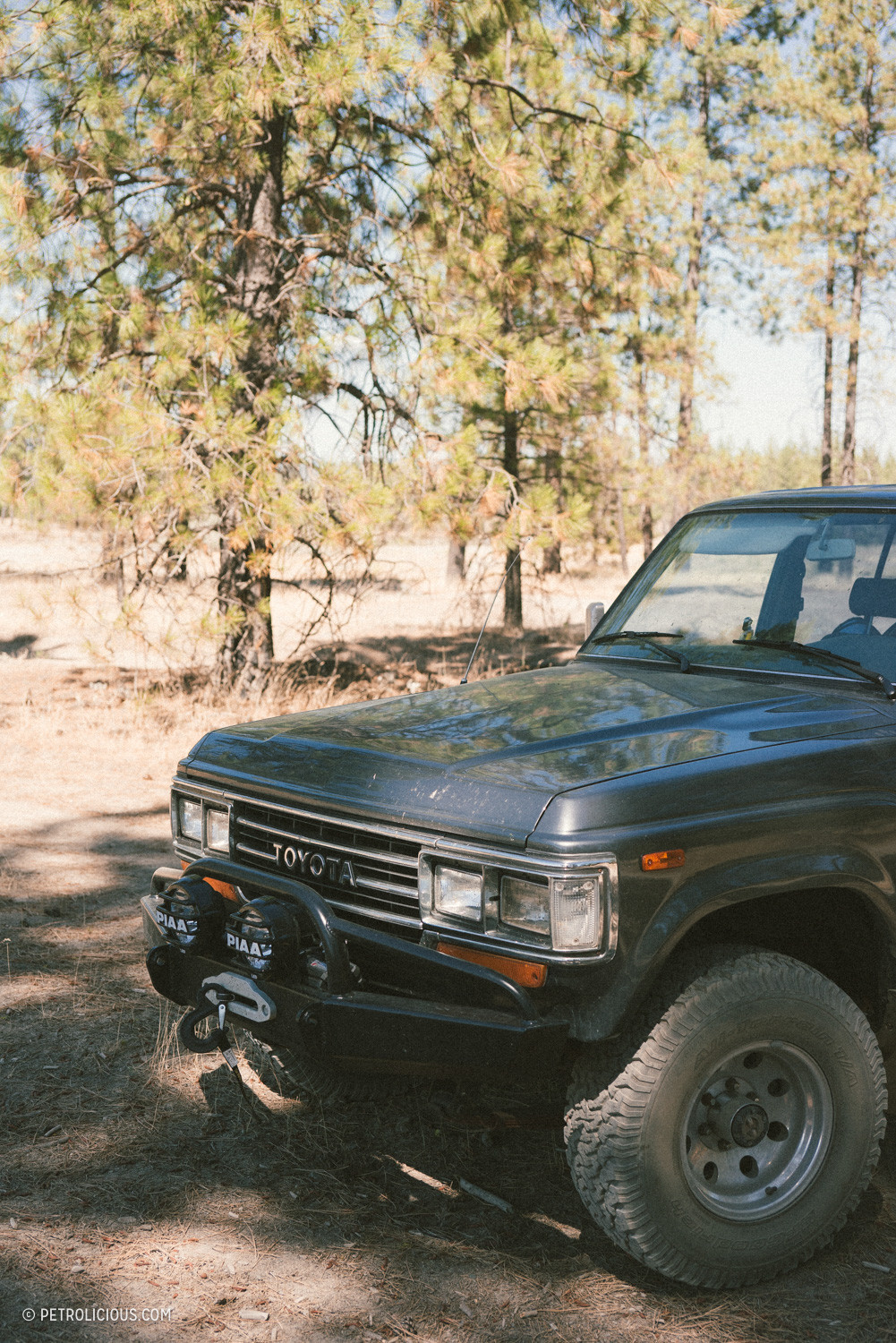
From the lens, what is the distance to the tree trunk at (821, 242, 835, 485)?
22250 millimetres

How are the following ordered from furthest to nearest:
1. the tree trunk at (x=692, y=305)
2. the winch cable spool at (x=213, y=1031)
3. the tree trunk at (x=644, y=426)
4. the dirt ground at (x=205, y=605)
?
the tree trunk at (x=692, y=305)
the tree trunk at (x=644, y=426)
the dirt ground at (x=205, y=605)
the winch cable spool at (x=213, y=1031)

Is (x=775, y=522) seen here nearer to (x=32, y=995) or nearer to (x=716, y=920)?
(x=716, y=920)

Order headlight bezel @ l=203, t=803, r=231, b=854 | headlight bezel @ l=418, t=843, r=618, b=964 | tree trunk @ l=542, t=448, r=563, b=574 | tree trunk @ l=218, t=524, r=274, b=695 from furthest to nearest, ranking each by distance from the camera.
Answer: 1. tree trunk @ l=542, t=448, r=563, b=574
2. tree trunk @ l=218, t=524, r=274, b=695
3. headlight bezel @ l=203, t=803, r=231, b=854
4. headlight bezel @ l=418, t=843, r=618, b=964

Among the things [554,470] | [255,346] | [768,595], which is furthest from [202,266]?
[768,595]

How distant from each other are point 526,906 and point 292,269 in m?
9.66

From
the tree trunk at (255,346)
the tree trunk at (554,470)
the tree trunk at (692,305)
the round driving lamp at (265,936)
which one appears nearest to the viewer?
the round driving lamp at (265,936)

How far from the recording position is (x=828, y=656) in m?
3.71

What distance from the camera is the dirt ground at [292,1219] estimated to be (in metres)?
2.94

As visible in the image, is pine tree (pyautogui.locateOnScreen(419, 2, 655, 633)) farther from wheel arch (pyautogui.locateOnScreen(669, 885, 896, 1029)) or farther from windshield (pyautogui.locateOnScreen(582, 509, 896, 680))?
wheel arch (pyautogui.locateOnScreen(669, 885, 896, 1029))

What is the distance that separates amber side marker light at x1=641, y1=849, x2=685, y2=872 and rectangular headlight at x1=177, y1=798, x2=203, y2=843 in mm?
1599

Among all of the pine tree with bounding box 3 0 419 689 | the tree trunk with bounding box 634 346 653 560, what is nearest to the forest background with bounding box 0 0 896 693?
the pine tree with bounding box 3 0 419 689

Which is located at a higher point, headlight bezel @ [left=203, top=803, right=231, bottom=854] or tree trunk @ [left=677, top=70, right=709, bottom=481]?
tree trunk @ [left=677, top=70, right=709, bottom=481]

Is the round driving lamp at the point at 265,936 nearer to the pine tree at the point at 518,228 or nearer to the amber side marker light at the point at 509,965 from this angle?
the amber side marker light at the point at 509,965

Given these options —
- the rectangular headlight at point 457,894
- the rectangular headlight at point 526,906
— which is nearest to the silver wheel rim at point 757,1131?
the rectangular headlight at point 526,906
